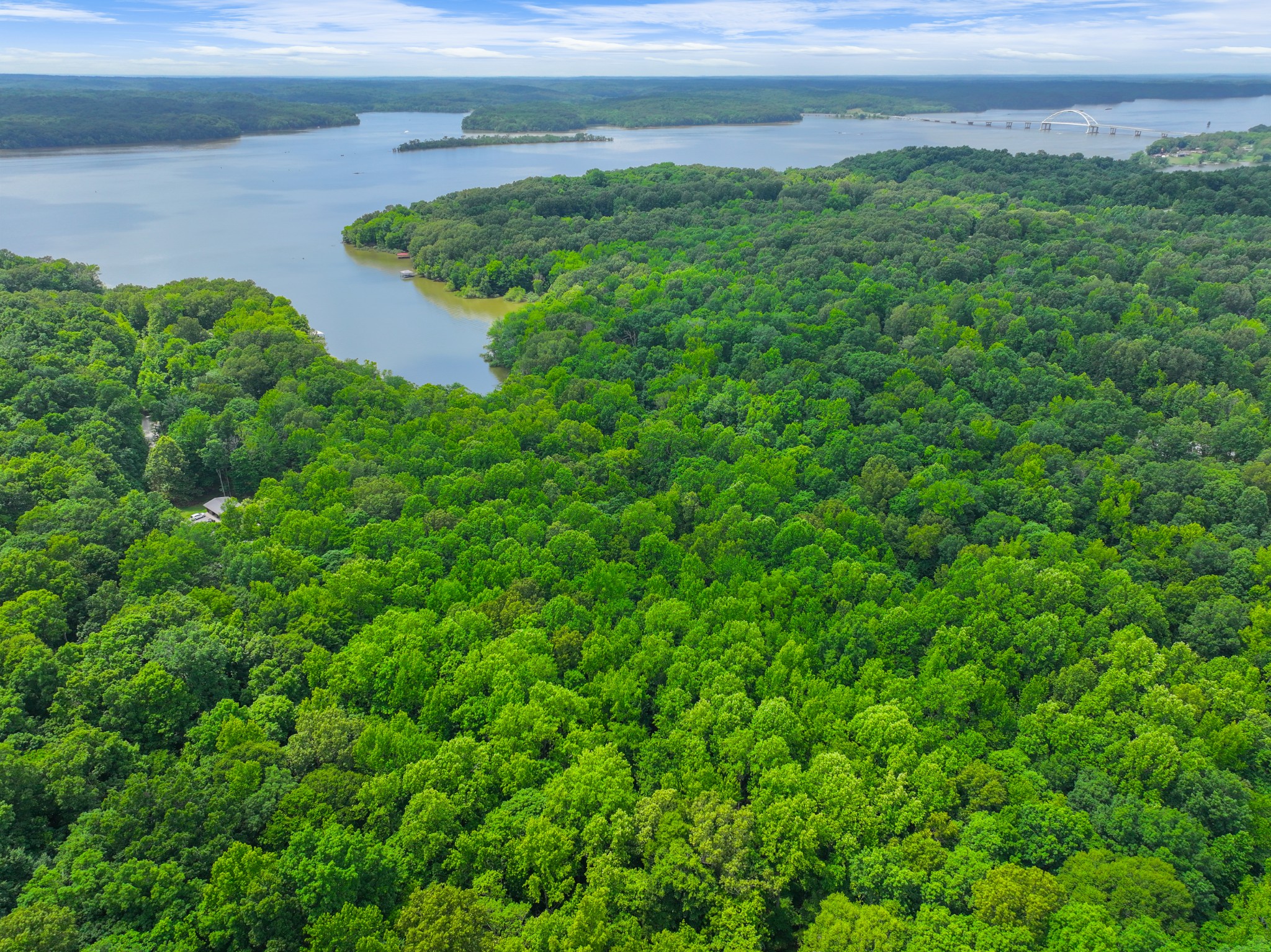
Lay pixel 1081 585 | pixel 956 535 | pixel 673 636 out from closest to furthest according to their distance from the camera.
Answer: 1. pixel 673 636
2. pixel 1081 585
3. pixel 956 535

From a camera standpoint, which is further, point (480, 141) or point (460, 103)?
point (460, 103)

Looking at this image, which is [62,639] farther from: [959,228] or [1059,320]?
[959,228]

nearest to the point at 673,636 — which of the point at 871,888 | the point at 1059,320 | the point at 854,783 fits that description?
the point at 854,783

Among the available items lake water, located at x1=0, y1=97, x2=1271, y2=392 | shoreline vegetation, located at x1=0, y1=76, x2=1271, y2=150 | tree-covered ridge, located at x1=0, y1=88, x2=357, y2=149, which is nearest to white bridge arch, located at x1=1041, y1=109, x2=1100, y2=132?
lake water, located at x1=0, y1=97, x2=1271, y2=392

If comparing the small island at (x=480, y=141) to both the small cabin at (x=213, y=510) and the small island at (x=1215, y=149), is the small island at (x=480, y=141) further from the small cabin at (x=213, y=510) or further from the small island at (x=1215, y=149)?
the small cabin at (x=213, y=510)

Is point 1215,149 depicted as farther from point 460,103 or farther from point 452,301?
point 460,103

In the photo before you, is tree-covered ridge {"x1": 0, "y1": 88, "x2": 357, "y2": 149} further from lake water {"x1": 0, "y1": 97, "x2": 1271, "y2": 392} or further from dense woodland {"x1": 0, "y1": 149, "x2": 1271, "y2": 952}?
dense woodland {"x1": 0, "y1": 149, "x2": 1271, "y2": 952}

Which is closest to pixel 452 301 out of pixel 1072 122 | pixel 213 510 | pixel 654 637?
pixel 213 510
